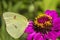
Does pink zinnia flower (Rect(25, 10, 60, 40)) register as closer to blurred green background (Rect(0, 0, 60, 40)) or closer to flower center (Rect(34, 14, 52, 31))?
flower center (Rect(34, 14, 52, 31))

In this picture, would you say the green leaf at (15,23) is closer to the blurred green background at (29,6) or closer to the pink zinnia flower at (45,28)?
the pink zinnia flower at (45,28)

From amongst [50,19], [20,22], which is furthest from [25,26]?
[50,19]

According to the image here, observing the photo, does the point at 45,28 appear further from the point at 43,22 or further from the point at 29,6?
the point at 29,6

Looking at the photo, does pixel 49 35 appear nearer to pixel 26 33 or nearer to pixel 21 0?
pixel 26 33

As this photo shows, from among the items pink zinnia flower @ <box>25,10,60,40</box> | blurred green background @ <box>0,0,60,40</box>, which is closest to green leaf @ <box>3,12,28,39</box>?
pink zinnia flower @ <box>25,10,60,40</box>

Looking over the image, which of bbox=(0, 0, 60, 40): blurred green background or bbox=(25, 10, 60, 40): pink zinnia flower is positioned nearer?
bbox=(25, 10, 60, 40): pink zinnia flower

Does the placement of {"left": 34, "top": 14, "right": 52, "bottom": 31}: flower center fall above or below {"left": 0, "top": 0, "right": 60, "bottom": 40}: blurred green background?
above
